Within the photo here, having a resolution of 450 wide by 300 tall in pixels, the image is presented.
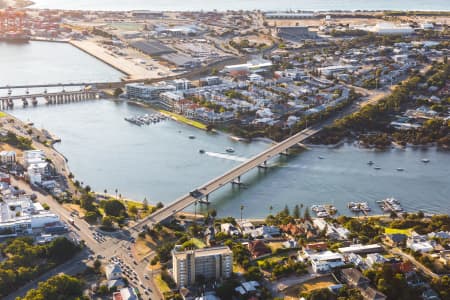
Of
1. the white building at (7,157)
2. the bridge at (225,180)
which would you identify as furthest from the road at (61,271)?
the white building at (7,157)

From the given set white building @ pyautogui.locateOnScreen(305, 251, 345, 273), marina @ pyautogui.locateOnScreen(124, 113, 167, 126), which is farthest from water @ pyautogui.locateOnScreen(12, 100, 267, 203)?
white building @ pyautogui.locateOnScreen(305, 251, 345, 273)

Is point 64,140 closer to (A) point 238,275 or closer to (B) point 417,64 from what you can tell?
(A) point 238,275

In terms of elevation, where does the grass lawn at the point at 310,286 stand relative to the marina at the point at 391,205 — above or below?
below

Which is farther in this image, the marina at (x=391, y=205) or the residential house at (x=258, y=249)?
the marina at (x=391, y=205)

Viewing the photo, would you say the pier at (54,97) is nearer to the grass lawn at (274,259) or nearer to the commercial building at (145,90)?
the commercial building at (145,90)

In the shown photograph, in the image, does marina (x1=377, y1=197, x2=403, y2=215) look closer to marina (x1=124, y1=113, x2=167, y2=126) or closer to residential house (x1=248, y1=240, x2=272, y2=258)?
residential house (x1=248, y1=240, x2=272, y2=258)

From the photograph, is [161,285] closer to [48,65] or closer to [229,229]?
[229,229]
